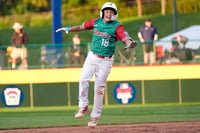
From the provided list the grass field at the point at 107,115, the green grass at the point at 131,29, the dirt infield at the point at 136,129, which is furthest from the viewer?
the green grass at the point at 131,29

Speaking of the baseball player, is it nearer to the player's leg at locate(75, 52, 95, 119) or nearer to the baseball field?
the player's leg at locate(75, 52, 95, 119)

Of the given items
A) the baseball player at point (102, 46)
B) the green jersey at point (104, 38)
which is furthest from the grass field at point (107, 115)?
the green jersey at point (104, 38)

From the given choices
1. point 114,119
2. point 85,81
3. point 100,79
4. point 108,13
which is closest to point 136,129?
point 100,79

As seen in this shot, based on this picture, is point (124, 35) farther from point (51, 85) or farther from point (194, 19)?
point (194, 19)

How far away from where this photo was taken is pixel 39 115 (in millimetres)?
20797

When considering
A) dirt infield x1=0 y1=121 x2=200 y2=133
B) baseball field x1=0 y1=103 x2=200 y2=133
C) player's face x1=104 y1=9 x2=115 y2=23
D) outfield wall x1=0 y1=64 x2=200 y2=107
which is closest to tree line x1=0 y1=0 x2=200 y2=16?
outfield wall x1=0 y1=64 x2=200 y2=107

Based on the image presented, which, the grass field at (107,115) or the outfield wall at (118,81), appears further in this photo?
the outfield wall at (118,81)

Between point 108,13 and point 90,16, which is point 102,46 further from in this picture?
point 90,16

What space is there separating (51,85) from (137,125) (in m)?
7.79

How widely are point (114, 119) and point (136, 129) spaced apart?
3255 millimetres

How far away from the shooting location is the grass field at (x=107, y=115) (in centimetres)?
1828

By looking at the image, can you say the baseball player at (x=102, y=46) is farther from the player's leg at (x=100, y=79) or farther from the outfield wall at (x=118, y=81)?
the outfield wall at (x=118, y=81)

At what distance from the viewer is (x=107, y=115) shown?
20.3 meters

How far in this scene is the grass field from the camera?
18.3 meters
